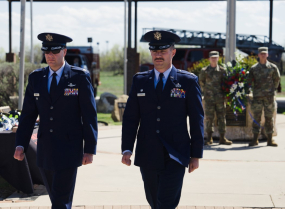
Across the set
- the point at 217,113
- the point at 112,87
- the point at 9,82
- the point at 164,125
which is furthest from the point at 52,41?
the point at 112,87

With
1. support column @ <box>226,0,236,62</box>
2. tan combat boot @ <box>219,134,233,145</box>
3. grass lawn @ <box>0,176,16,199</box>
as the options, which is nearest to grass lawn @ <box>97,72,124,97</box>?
support column @ <box>226,0,236,62</box>

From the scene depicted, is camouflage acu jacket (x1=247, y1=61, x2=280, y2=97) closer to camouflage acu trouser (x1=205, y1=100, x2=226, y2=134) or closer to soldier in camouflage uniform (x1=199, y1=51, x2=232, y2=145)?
soldier in camouflage uniform (x1=199, y1=51, x2=232, y2=145)

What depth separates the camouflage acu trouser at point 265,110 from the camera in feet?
35.1

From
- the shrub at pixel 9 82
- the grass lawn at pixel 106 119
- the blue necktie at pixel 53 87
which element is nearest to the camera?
the blue necktie at pixel 53 87

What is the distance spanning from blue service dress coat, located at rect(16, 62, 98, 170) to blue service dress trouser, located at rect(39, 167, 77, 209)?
2.7 inches

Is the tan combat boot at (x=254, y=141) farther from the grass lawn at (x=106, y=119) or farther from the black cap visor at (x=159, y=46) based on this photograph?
the black cap visor at (x=159, y=46)

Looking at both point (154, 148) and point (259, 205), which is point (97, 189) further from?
point (154, 148)

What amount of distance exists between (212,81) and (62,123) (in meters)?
6.60

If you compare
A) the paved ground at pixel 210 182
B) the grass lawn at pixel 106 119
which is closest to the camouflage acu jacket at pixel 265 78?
the paved ground at pixel 210 182

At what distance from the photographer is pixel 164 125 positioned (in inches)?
172

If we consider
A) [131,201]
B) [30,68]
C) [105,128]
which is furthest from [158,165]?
[30,68]

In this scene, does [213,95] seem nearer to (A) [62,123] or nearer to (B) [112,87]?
(A) [62,123]

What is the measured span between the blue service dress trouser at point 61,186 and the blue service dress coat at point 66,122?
7 centimetres

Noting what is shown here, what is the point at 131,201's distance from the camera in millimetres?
6230
